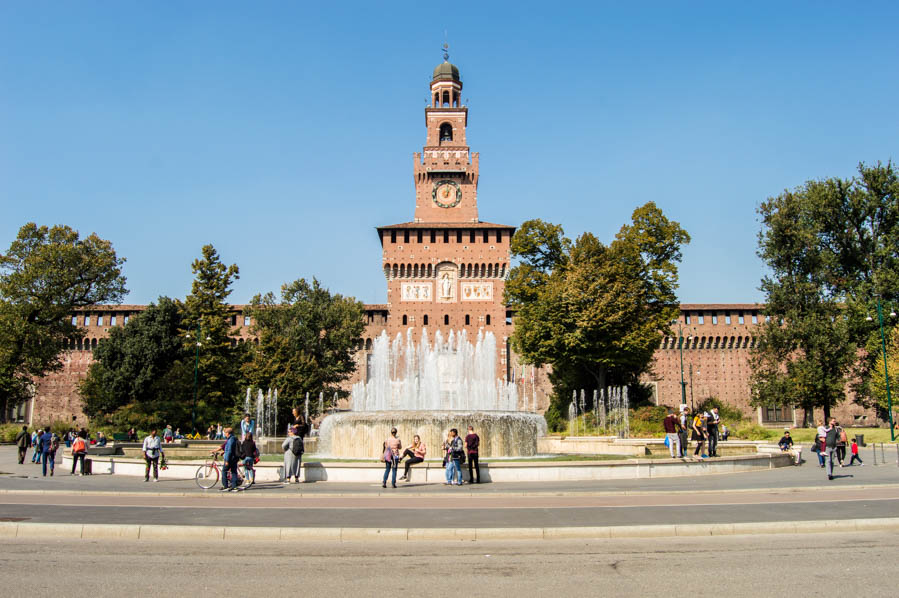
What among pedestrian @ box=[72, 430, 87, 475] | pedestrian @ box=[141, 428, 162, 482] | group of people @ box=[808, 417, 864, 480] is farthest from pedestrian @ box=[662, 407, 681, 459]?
pedestrian @ box=[72, 430, 87, 475]

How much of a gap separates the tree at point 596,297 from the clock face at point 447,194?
1588cm

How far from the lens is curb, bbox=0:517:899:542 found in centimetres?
807

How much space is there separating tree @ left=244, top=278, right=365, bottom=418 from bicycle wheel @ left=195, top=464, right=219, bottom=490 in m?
25.1

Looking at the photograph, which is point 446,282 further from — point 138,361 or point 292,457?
point 292,457

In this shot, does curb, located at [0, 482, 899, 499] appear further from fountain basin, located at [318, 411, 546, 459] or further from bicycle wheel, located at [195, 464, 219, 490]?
fountain basin, located at [318, 411, 546, 459]

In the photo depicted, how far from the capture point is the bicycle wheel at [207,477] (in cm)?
1360

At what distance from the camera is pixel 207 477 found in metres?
13.8

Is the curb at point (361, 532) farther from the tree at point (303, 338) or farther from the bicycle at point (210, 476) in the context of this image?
the tree at point (303, 338)

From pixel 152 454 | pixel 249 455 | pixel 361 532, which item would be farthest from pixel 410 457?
pixel 361 532

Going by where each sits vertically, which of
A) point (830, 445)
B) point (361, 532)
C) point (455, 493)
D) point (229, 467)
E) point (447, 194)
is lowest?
point (455, 493)

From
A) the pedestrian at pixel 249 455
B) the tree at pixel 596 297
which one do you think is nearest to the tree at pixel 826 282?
the tree at pixel 596 297

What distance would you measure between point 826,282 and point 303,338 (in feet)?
92.8

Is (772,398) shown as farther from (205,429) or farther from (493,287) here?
(205,429)

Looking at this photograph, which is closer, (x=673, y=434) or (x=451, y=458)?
(x=451, y=458)
